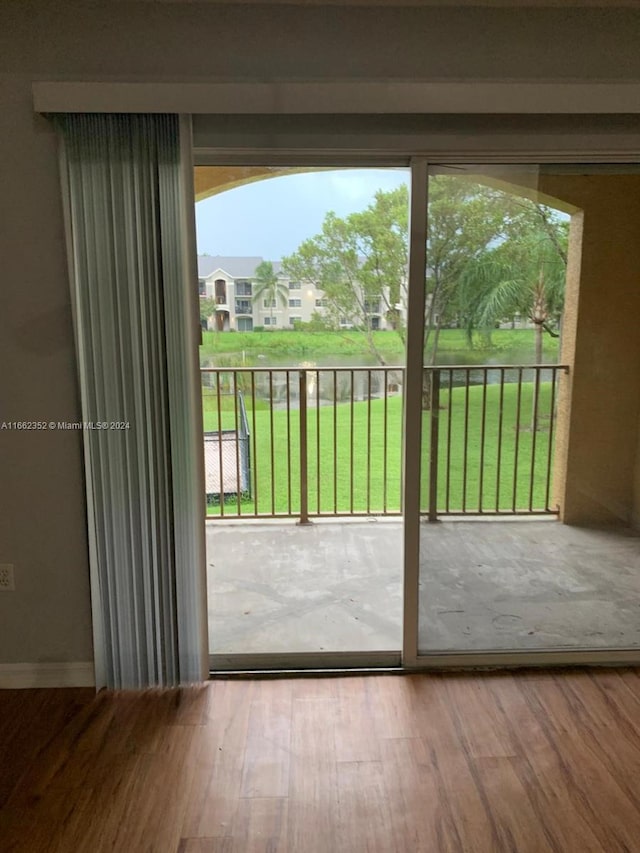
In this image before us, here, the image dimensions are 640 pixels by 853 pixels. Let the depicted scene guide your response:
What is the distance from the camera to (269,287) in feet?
9.89

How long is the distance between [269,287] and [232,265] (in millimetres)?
229

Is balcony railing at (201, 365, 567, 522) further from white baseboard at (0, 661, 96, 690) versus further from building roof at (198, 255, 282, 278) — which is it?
white baseboard at (0, 661, 96, 690)

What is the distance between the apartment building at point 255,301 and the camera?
2.84 meters

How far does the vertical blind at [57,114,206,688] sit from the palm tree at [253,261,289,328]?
3.26 feet

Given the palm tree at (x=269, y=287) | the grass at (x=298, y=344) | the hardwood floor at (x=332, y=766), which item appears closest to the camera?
the hardwood floor at (x=332, y=766)

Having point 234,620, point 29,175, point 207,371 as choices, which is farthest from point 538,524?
point 29,175

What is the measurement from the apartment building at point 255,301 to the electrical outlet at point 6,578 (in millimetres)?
1367

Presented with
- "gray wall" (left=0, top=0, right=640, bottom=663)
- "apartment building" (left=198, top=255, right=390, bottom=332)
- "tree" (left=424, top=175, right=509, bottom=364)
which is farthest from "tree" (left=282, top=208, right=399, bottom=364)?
"gray wall" (left=0, top=0, right=640, bottom=663)

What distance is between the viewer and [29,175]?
6.43 ft

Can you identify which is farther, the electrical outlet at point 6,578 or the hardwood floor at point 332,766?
the electrical outlet at point 6,578

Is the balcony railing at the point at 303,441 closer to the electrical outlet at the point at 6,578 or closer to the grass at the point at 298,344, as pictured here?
the grass at the point at 298,344

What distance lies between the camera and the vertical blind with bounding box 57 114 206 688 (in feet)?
6.32

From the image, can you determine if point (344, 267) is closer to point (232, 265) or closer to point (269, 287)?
point (269, 287)

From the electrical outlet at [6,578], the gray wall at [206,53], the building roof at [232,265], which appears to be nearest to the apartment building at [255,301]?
the building roof at [232,265]
